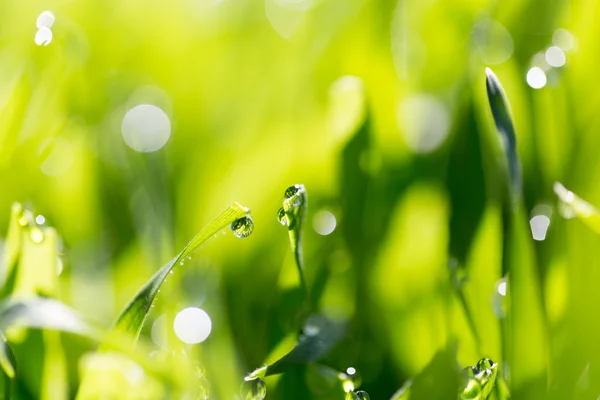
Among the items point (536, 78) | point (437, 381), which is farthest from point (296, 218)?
point (536, 78)

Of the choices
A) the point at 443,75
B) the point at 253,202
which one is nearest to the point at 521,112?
the point at 443,75

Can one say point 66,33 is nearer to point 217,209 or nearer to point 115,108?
point 115,108

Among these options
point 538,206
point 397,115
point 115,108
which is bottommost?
point 538,206

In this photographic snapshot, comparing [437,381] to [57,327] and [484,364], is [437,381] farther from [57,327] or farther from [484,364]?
[57,327]

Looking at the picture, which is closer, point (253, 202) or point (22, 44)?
point (253, 202)

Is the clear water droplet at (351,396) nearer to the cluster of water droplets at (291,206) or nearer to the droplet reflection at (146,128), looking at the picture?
the cluster of water droplets at (291,206)

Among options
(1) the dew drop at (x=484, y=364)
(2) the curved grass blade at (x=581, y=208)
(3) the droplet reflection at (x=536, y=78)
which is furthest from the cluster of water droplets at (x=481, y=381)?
(3) the droplet reflection at (x=536, y=78)
